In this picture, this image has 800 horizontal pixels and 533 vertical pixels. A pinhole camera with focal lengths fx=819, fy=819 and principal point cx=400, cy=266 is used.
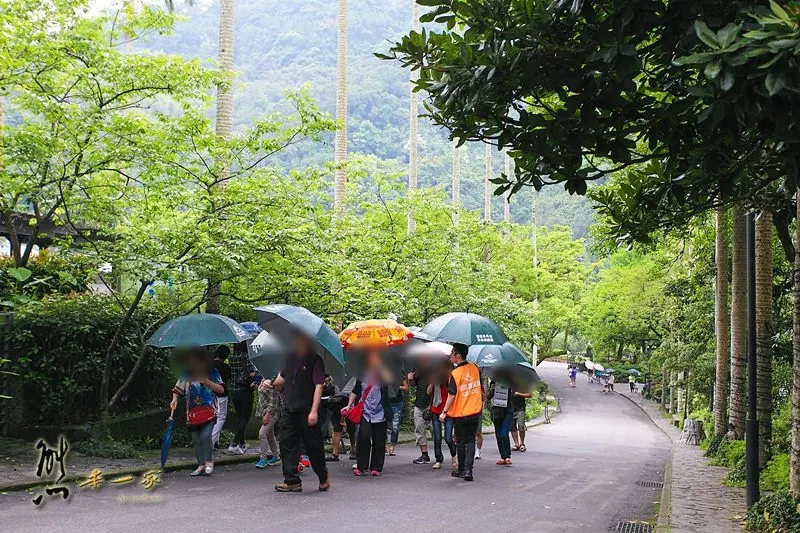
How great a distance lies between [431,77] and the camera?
7.44 metres

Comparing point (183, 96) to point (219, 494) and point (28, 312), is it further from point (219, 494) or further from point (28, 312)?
point (219, 494)

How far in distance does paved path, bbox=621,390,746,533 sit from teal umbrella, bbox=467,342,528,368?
3.68 meters

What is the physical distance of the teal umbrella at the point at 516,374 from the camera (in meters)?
16.1

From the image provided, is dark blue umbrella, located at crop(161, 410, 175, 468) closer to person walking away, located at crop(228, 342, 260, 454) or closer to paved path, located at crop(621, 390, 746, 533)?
person walking away, located at crop(228, 342, 260, 454)

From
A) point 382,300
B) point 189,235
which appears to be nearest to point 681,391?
point 382,300

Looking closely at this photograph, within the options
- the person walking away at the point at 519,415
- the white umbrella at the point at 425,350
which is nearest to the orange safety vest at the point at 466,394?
the white umbrella at the point at 425,350

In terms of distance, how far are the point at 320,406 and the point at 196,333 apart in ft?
8.10

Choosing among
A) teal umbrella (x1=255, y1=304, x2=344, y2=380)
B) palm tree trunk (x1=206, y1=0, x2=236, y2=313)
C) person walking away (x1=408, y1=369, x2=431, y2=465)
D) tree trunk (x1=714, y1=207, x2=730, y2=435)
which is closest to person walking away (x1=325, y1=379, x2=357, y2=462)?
person walking away (x1=408, y1=369, x2=431, y2=465)

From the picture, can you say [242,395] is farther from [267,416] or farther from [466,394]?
[466,394]

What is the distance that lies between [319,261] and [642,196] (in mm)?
7696

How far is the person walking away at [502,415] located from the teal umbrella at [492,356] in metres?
0.48

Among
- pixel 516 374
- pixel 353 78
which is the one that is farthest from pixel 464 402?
pixel 353 78

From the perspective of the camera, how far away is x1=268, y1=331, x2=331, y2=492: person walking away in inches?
403

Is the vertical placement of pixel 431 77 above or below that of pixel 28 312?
above
